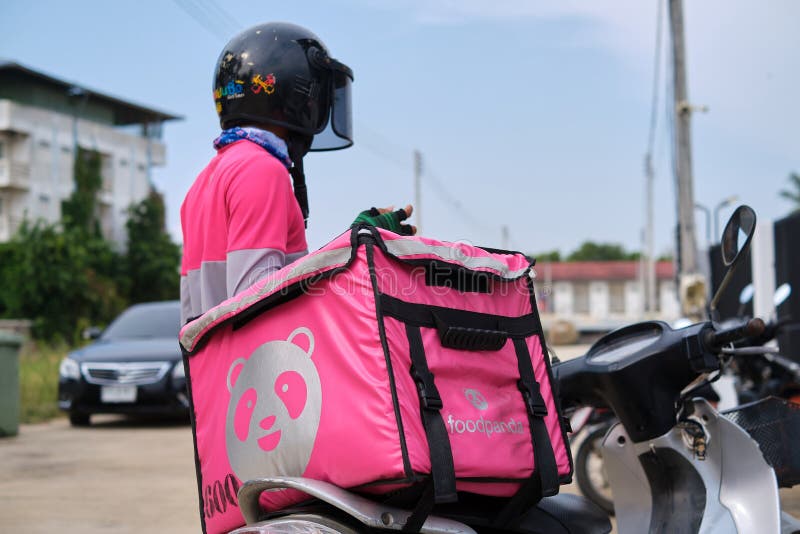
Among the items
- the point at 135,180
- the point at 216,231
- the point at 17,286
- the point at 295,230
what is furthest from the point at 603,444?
the point at 135,180

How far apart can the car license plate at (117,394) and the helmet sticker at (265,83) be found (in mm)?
8168

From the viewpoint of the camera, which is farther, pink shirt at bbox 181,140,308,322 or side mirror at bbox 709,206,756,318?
side mirror at bbox 709,206,756,318

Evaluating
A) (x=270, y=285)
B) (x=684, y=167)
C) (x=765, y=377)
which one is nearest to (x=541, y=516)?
(x=270, y=285)

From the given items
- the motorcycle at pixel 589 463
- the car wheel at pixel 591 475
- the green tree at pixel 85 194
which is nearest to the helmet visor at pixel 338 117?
the motorcycle at pixel 589 463

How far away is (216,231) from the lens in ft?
7.33

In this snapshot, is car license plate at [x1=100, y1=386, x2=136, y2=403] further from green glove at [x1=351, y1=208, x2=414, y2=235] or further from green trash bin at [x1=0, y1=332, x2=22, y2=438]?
green glove at [x1=351, y1=208, x2=414, y2=235]

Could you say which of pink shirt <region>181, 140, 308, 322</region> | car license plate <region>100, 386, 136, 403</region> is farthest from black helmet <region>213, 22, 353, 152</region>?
car license plate <region>100, 386, 136, 403</region>

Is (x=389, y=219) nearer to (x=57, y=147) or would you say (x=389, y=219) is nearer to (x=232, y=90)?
(x=232, y=90)

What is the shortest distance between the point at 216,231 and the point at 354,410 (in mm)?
748

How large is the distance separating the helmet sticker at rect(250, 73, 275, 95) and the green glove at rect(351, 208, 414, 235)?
55cm

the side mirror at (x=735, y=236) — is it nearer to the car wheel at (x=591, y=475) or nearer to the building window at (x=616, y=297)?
the car wheel at (x=591, y=475)

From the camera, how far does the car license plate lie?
10031 mm

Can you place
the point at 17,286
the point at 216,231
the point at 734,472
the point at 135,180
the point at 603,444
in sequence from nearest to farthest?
the point at 216,231
the point at 734,472
the point at 603,444
the point at 17,286
the point at 135,180

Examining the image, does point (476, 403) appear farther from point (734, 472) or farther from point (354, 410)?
point (734, 472)
